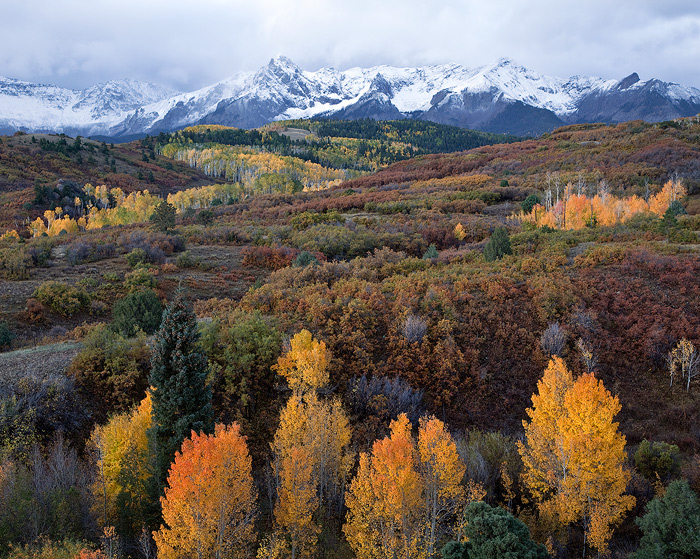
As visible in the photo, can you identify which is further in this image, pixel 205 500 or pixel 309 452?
pixel 309 452

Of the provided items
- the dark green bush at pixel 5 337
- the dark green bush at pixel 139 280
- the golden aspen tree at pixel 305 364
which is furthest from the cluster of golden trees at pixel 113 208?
the golden aspen tree at pixel 305 364

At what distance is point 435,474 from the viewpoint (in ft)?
44.2

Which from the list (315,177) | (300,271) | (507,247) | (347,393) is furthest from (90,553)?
(315,177)

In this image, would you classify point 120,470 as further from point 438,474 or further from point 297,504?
point 438,474

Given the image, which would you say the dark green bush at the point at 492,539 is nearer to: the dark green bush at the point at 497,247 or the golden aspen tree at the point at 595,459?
the golden aspen tree at the point at 595,459

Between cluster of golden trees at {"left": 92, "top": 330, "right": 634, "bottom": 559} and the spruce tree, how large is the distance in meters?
0.68

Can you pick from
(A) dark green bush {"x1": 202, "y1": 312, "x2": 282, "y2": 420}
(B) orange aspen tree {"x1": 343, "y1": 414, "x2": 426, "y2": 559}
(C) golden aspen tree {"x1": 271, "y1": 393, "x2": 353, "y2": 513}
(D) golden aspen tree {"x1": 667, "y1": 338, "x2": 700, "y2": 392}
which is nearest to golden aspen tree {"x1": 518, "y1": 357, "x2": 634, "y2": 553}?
(B) orange aspen tree {"x1": 343, "y1": 414, "x2": 426, "y2": 559}

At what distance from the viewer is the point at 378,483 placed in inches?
A: 521

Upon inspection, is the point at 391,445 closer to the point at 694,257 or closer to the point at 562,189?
the point at 694,257

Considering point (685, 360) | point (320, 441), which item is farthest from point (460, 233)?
point (320, 441)

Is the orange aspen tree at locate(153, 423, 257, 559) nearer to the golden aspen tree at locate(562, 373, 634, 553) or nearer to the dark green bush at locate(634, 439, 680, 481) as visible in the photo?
the golden aspen tree at locate(562, 373, 634, 553)

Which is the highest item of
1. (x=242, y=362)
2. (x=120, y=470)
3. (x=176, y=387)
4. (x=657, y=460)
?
(x=176, y=387)

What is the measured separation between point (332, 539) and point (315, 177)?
152 m

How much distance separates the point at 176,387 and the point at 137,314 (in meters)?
12.5
